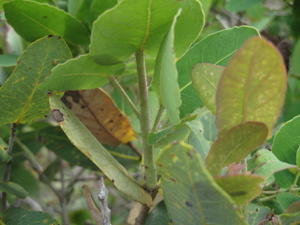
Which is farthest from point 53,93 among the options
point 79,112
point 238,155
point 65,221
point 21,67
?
point 65,221

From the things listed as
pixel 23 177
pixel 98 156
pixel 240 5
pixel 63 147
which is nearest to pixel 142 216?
pixel 98 156

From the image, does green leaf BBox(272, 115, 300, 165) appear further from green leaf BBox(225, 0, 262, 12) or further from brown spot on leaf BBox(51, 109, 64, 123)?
green leaf BBox(225, 0, 262, 12)

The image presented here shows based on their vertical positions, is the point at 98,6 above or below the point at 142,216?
above

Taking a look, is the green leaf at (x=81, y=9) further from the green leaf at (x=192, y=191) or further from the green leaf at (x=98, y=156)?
the green leaf at (x=192, y=191)

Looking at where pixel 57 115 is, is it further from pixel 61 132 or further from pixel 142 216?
pixel 61 132

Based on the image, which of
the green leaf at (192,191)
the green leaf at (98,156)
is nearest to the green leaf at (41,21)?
the green leaf at (98,156)

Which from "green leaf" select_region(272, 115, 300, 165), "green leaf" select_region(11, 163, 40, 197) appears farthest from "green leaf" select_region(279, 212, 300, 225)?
"green leaf" select_region(11, 163, 40, 197)

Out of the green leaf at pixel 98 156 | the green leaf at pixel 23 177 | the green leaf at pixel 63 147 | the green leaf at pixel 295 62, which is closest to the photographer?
the green leaf at pixel 98 156
